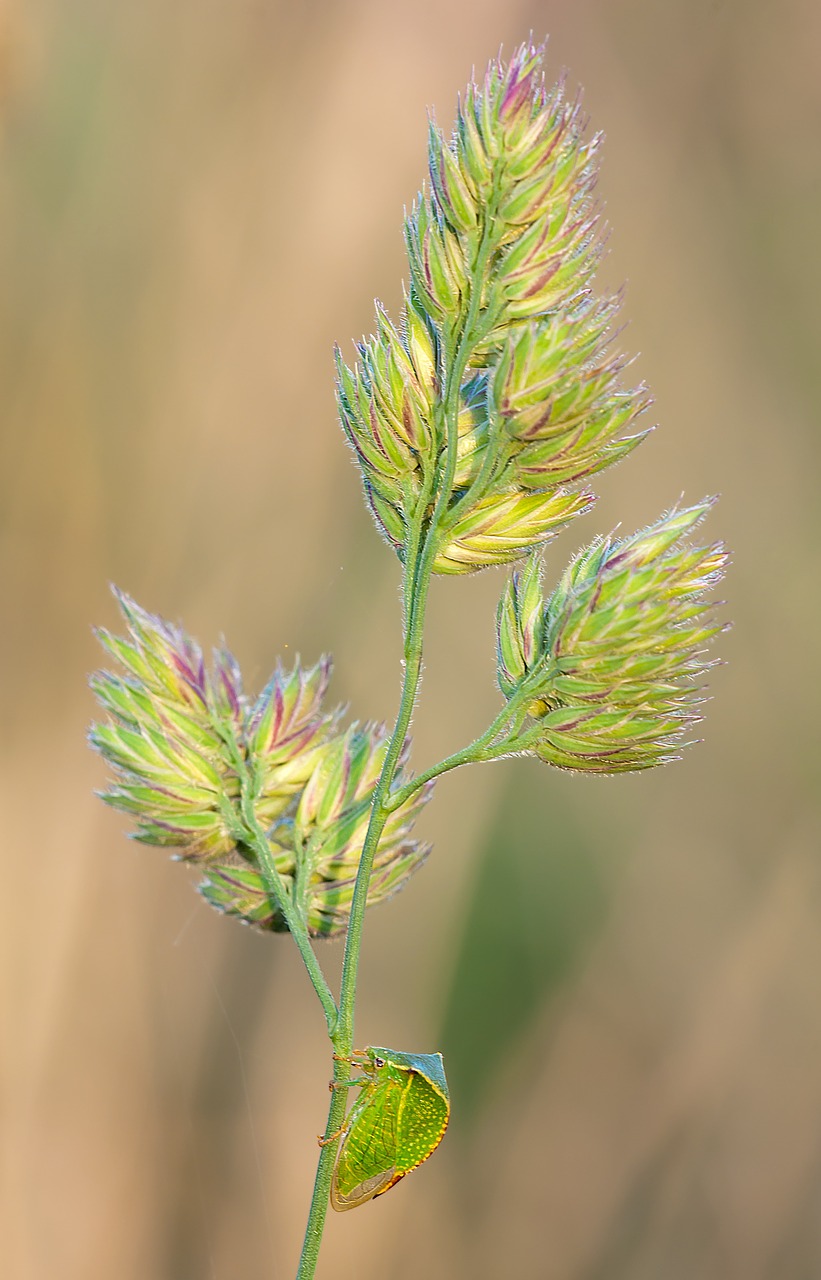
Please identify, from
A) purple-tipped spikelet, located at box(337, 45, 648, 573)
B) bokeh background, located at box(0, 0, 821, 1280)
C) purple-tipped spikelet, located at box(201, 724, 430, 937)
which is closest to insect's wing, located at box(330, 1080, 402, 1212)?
purple-tipped spikelet, located at box(201, 724, 430, 937)

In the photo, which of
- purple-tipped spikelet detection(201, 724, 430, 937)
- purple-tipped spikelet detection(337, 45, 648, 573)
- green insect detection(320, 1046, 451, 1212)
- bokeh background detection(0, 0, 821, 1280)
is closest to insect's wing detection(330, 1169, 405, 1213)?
green insect detection(320, 1046, 451, 1212)

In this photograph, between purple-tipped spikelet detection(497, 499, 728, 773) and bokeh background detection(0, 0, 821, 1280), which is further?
bokeh background detection(0, 0, 821, 1280)

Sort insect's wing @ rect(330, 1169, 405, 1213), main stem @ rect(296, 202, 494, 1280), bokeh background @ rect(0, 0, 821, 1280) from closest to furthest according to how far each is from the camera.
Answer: main stem @ rect(296, 202, 494, 1280) < insect's wing @ rect(330, 1169, 405, 1213) < bokeh background @ rect(0, 0, 821, 1280)

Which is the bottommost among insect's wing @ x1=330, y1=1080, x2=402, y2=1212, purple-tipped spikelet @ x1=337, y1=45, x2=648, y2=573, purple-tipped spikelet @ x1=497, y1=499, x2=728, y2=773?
insect's wing @ x1=330, y1=1080, x2=402, y2=1212

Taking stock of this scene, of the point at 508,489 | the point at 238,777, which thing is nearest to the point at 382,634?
the point at 238,777

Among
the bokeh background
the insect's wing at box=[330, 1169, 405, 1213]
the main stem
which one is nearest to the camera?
the main stem

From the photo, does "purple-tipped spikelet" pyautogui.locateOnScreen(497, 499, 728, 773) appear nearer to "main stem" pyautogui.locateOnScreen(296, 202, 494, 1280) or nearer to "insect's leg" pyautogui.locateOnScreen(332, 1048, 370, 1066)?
"main stem" pyautogui.locateOnScreen(296, 202, 494, 1280)

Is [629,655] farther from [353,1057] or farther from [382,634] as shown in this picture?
[382,634]

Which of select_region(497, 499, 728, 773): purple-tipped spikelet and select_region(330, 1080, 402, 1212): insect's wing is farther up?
select_region(497, 499, 728, 773): purple-tipped spikelet
